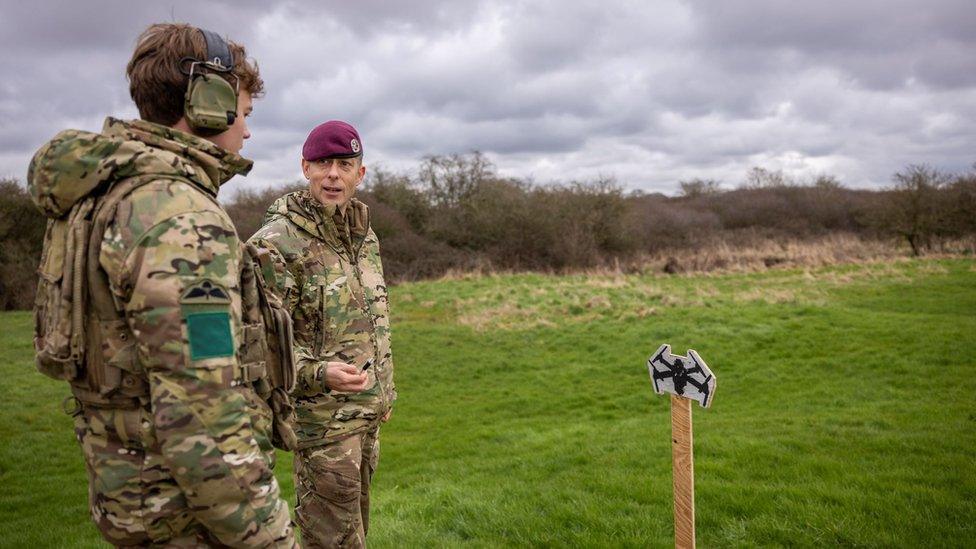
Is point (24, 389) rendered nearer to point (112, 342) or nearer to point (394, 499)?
point (394, 499)

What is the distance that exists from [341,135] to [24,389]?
11.9 meters

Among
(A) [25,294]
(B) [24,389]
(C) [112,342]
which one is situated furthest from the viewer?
(A) [25,294]

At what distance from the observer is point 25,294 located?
24172 millimetres

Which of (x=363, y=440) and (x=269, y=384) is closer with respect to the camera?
(x=269, y=384)

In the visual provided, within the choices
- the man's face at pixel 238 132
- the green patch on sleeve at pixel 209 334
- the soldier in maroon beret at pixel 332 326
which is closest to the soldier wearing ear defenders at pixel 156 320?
the green patch on sleeve at pixel 209 334

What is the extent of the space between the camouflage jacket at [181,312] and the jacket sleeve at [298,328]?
3.31 ft

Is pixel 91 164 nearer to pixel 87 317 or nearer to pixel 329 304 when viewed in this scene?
pixel 87 317

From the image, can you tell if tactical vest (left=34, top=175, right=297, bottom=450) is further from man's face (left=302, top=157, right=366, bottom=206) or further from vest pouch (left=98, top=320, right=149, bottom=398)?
man's face (left=302, top=157, right=366, bottom=206)

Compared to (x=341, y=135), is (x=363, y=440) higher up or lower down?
lower down

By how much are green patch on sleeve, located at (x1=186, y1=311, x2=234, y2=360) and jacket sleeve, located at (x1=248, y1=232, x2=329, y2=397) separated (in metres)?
1.05

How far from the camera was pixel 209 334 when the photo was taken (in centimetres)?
183

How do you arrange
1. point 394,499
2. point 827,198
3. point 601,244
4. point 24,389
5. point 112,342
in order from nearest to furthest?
point 112,342 < point 394,499 < point 24,389 < point 601,244 < point 827,198

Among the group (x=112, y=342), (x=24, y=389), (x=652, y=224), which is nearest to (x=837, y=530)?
(x=112, y=342)

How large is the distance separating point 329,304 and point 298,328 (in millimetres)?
201
